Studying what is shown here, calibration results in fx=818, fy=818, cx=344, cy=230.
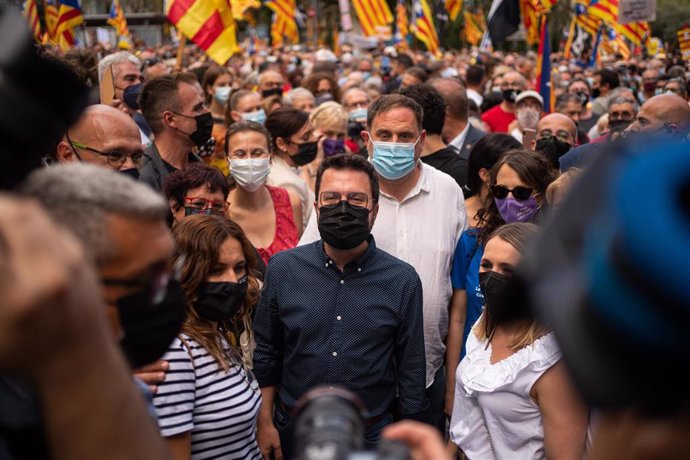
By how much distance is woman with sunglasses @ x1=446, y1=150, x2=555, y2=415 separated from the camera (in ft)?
15.0

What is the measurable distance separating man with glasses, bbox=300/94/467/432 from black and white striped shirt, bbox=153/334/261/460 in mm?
1587

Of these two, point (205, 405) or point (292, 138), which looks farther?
point (292, 138)

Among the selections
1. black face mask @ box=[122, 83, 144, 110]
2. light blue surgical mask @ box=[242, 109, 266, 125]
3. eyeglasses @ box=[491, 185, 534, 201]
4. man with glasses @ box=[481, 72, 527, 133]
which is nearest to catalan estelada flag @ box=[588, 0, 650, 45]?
man with glasses @ box=[481, 72, 527, 133]

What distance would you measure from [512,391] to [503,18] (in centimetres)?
896

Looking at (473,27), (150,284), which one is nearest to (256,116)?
(150,284)

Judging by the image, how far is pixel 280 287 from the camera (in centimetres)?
384

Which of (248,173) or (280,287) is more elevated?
(280,287)

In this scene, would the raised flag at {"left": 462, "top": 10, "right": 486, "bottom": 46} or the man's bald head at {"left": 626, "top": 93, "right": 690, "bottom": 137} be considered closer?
the man's bald head at {"left": 626, "top": 93, "right": 690, "bottom": 137}

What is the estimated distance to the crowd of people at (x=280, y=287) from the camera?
1060mm

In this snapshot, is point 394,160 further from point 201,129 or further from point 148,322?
point 148,322

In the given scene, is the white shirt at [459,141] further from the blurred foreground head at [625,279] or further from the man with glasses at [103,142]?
the blurred foreground head at [625,279]

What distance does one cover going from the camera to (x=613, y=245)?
896mm

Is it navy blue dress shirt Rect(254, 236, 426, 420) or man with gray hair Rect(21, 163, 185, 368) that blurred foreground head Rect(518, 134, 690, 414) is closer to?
man with gray hair Rect(21, 163, 185, 368)

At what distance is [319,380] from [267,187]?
7.06 feet
